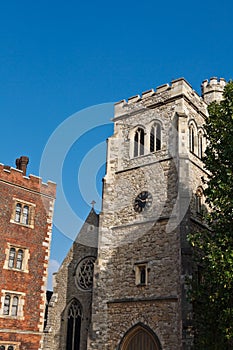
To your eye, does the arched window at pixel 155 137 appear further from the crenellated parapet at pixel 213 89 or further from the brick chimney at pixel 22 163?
the brick chimney at pixel 22 163

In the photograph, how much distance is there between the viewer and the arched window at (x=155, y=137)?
23.8 metres

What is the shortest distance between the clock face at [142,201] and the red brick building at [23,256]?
561 centimetres

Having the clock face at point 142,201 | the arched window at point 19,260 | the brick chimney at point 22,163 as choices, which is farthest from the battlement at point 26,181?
the clock face at point 142,201

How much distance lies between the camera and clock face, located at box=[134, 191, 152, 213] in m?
22.2

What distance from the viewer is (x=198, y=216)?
21797 mm

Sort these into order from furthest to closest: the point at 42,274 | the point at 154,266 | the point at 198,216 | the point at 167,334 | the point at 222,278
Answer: the point at 42,274, the point at 198,216, the point at 154,266, the point at 167,334, the point at 222,278

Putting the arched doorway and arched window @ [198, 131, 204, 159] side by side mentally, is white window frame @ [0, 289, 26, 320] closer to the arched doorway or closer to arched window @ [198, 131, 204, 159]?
the arched doorway

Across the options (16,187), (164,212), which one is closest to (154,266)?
(164,212)

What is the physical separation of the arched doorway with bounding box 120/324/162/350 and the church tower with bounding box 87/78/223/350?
4 centimetres

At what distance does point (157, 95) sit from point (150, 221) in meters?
7.72

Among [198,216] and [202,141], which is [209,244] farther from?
[202,141]

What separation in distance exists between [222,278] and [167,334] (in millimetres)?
Answer: 6188

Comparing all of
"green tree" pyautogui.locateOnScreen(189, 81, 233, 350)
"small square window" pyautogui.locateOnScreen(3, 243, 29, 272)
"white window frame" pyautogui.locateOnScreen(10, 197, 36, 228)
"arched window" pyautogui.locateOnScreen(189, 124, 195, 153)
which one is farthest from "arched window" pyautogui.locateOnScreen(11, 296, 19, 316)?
"arched window" pyautogui.locateOnScreen(189, 124, 195, 153)

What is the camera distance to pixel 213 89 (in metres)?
28.7
